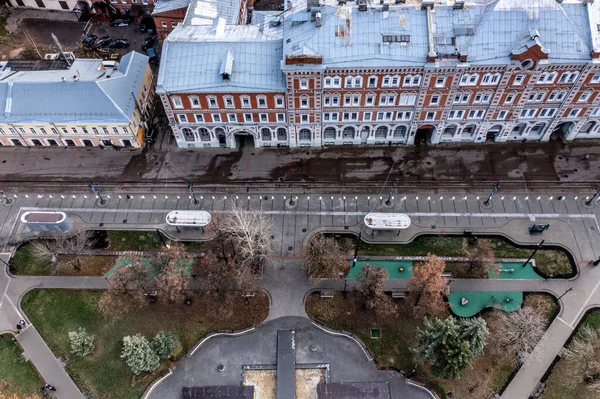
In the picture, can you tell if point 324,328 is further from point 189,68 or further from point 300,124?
point 189,68

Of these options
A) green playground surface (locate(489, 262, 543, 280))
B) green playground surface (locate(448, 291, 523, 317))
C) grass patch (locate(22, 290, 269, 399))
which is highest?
green playground surface (locate(489, 262, 543, 280))

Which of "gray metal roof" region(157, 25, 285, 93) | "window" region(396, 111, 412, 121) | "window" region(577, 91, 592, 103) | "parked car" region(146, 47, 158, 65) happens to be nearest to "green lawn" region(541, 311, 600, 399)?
"window" region(577, 91, 592, 103)

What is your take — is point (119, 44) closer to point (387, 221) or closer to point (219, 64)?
point (219, 64)

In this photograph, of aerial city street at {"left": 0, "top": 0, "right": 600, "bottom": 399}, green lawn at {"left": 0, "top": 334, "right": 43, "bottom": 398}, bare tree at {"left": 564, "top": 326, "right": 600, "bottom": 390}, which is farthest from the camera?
aerial city street at {"left": 0, "top": 0, "right": 600, "bottom": 399}

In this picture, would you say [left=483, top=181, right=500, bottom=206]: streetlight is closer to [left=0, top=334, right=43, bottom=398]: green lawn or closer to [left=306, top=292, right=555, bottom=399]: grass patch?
[left=306, top=292, right=555, bottom=399]: grass patch

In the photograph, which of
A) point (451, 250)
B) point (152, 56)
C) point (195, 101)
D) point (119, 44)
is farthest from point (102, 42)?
point (451, 250)

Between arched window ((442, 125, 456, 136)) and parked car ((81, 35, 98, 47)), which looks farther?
parked car ((81, 35, 98, 47))

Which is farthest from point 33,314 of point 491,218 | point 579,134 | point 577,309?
point 579,134

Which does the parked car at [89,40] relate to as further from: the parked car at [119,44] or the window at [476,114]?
the window at [476,114]
